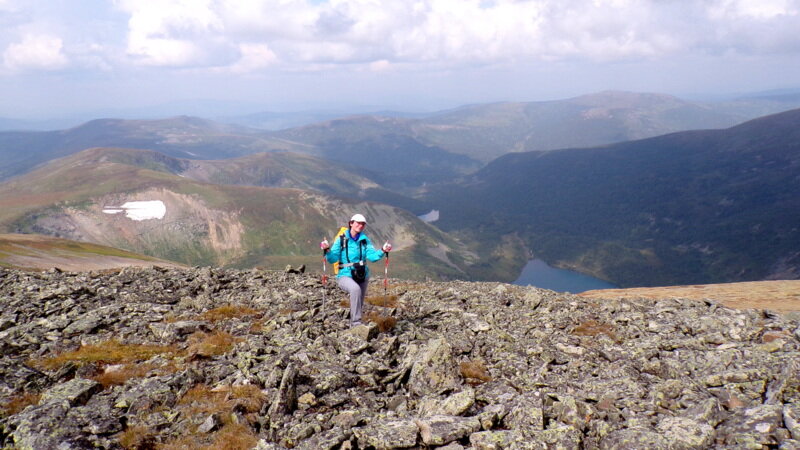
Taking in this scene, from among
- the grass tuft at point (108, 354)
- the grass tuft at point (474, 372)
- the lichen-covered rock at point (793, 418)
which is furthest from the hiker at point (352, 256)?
the lichen-covered rock at point (793, 418)

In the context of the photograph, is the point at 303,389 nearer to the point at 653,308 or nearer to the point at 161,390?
the point at 161,390

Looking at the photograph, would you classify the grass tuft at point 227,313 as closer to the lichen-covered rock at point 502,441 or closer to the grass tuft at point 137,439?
the grass tuft at point 137,439

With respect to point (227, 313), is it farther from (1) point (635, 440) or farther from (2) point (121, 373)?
(1) point (635, 440)

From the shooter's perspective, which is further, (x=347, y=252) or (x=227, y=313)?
(x=227, y=313)

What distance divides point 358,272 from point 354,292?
3.01 feet

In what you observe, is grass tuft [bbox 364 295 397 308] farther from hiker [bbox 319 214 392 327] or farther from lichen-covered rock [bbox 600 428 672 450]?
lichen-covered rock [bbox 600 428 672 450]

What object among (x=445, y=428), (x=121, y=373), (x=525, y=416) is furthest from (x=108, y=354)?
(x=525, y=416)

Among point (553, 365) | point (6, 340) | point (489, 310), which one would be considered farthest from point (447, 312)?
point (6, 340)

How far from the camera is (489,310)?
2803cm

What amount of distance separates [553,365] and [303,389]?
1036cm

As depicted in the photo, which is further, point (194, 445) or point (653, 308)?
point (653, 308)

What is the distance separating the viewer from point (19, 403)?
1300cm

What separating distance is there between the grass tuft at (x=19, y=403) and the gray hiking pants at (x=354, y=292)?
429 inches

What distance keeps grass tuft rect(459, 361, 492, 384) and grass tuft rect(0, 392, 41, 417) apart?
541 inches
